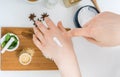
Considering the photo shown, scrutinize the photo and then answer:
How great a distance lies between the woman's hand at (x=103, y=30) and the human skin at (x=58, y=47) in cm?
5

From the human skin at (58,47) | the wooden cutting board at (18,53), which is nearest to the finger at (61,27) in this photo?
the human skin at (58,47)

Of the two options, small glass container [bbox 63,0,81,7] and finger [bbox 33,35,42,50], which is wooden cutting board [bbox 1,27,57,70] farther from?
small glass container [bbox 63,0,81,7]

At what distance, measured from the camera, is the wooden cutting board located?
110 centimetres

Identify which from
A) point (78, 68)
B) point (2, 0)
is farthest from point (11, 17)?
point (78, 68)

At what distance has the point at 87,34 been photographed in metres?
1.06

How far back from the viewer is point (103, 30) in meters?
1.02

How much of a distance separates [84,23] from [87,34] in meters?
0.11

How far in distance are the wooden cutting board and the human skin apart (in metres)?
0.03

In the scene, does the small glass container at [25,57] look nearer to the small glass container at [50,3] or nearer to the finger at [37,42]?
the finger at [37,42]

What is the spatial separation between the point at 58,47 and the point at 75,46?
0.36 ft

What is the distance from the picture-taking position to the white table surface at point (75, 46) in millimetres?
1133

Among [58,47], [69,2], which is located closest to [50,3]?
[69,2]

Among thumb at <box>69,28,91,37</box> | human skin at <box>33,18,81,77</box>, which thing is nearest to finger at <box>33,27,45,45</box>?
human skin at <box>33,18,81,77</box>

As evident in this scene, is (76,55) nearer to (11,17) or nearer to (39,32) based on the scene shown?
(39,32)
